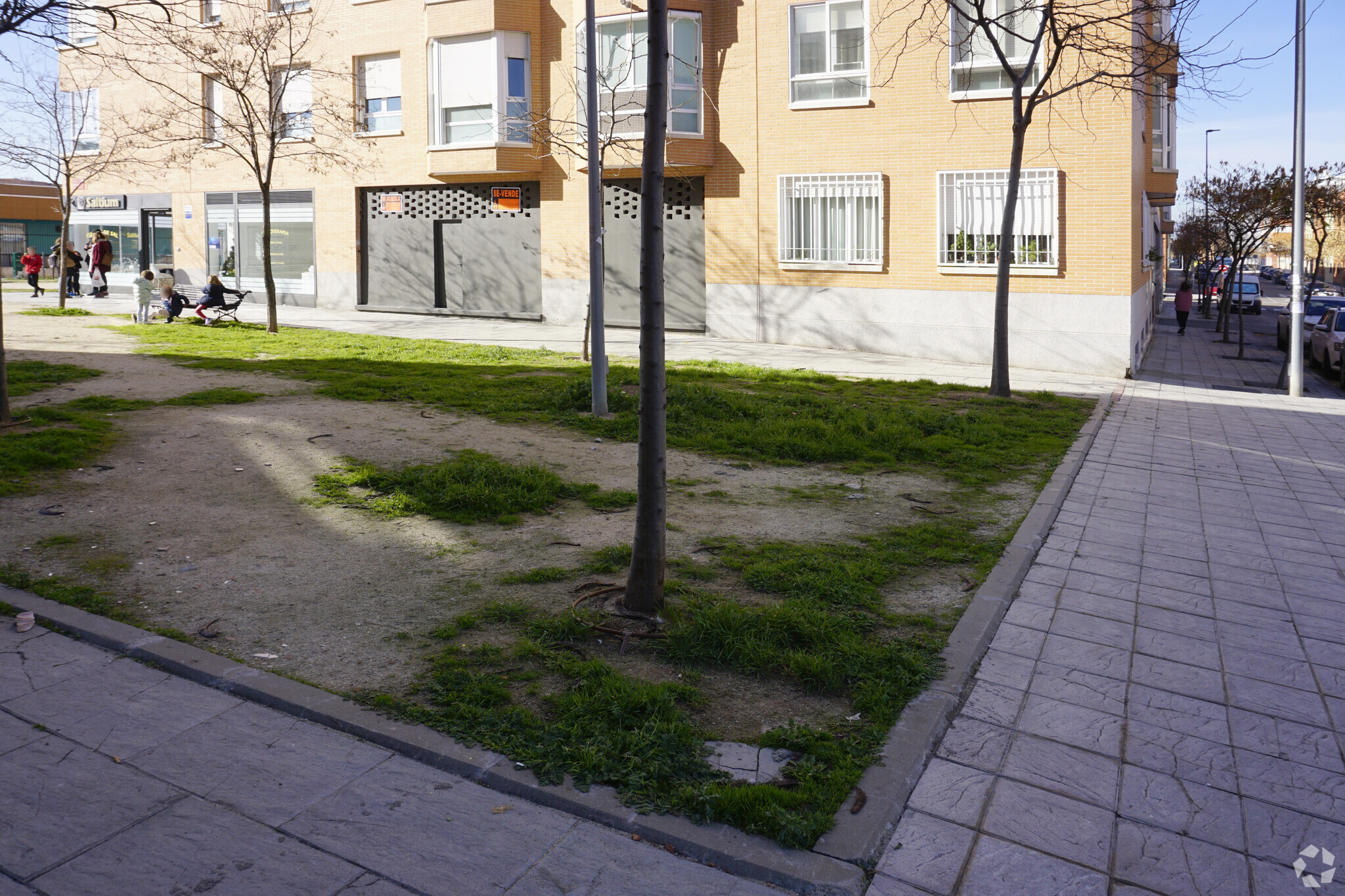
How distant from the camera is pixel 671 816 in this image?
3.57 m

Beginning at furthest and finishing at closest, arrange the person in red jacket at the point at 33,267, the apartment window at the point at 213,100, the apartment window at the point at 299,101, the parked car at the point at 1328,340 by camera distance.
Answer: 1. the person in red jacket at the point at 33,267
2. the apartment window at the point at 213,100
3. the apartment window at the point at 299,101
4. the parked car at the point at 1328,340

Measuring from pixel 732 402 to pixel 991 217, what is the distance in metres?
9.68

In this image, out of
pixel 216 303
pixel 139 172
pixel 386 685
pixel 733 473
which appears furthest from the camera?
pixel 139 172

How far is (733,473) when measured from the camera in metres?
9.30

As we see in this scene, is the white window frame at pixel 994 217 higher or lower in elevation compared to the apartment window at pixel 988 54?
lower

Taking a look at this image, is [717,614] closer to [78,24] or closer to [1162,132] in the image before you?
[78,24]

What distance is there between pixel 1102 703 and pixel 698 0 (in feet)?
65.0

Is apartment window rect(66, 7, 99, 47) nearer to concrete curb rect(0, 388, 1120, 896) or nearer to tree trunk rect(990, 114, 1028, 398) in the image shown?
concrete curb rect(0, 388, 1120, 896)

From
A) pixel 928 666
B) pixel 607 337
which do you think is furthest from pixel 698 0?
pixel 928 666

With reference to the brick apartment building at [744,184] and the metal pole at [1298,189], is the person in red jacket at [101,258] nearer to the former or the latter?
the brick apartment building at [744,184]

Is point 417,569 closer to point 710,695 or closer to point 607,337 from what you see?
point 710,695

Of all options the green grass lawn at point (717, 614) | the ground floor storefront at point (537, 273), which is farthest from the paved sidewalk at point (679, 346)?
the green grass lawn at point (717, 614)

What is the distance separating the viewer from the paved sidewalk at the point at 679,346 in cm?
1769

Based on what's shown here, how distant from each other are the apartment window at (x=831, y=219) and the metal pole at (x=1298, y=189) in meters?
7.06
